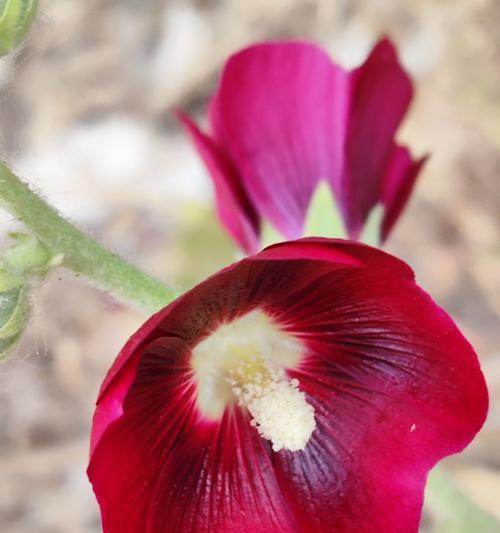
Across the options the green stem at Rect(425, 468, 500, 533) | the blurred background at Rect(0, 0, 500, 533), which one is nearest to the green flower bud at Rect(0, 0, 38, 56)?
the green stem at Rect(425, 468, 500, 533)

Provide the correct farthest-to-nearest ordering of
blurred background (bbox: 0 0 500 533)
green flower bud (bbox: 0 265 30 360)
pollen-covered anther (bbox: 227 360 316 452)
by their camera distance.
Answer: blurred background (bbox: 0 0 500 533) → pollen-covered anther (bbox: 227 360 316 452) → green flower bud (bbox: 0 265 30 360)

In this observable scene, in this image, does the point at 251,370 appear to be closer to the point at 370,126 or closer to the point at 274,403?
the point at 274,403

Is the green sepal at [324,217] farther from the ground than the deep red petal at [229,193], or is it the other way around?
the deep red petal at [229,193]

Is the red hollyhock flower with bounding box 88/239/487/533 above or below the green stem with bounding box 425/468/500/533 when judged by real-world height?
above

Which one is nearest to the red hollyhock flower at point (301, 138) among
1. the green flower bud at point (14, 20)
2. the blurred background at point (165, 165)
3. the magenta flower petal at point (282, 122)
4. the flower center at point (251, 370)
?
the magenta flower petal at point (282, 122)

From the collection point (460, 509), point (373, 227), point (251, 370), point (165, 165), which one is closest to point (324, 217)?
point (373, 227)

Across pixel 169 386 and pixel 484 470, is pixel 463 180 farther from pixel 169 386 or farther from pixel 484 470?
pixel 169 386

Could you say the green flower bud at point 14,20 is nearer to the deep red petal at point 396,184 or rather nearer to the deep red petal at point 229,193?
the deep red petal at point 229,193

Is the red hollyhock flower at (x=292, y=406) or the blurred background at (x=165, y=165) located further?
the blurred background at (x=165, y=165)

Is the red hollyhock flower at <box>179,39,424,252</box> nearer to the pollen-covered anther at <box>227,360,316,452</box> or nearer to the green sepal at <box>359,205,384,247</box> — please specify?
the green sepal at <box>359,205,384,247</box>
